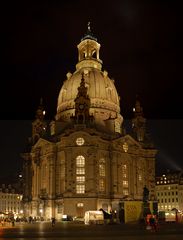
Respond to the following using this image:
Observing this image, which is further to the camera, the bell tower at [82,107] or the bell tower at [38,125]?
the bell tower at [38,125]

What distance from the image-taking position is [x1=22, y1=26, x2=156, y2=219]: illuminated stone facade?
102 meters

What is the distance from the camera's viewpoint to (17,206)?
15975 cm

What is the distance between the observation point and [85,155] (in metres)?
103

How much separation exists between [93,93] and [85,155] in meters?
25.2

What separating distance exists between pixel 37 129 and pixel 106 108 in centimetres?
2179

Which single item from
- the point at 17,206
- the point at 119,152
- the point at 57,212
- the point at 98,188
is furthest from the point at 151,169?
the point at 17,206

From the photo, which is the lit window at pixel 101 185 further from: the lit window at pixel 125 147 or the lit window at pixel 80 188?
the lit window at pixel 125 147

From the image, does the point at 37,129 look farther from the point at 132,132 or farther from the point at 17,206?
the point at 17,206

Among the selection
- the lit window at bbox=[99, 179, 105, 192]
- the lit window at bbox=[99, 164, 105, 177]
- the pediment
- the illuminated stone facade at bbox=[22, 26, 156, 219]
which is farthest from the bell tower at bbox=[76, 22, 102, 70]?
the lit window at bbox=[99, 179, 105, 192]

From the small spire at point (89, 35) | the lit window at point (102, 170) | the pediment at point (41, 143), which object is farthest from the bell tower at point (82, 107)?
the small spire at point (89, 35)

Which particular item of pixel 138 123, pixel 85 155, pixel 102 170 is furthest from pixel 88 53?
pixel 102 170

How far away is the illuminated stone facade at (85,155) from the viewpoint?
10238 centimetres

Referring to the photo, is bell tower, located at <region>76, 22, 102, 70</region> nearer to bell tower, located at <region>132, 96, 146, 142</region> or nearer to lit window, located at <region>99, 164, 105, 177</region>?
bell tower, located at <region>132, 96, 146, 142</region>

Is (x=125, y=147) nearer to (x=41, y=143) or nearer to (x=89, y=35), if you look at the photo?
(x=41, y=143)
